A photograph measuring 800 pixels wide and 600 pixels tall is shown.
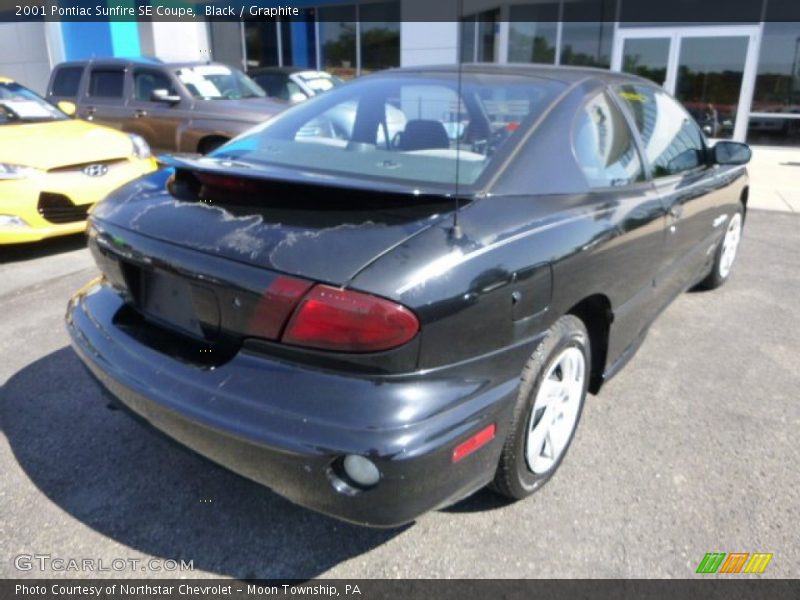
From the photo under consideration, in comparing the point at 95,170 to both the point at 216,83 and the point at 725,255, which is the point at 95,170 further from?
the point at 725,255

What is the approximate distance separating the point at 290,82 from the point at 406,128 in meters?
8.74

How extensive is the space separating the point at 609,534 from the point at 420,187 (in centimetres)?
138

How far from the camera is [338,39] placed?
16797 mm

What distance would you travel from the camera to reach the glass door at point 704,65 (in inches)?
501

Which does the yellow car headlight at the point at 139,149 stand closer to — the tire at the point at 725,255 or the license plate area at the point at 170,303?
the license plate area at the point at 170,303

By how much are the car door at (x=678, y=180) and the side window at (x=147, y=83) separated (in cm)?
682

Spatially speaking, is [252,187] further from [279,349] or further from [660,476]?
[660,476]

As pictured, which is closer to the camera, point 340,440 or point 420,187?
point 340,440

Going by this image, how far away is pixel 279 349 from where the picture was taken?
1846mm

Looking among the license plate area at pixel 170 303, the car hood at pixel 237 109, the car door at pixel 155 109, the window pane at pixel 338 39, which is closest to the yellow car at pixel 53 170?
the car hood at pixel 237 109

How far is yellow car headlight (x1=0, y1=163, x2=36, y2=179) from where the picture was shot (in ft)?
16.5

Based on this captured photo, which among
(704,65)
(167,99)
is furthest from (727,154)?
(704,65)

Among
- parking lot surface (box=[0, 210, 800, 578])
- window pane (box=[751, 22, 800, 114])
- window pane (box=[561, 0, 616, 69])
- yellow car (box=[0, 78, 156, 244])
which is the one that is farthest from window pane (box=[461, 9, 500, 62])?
parking lot surface (box=[0, 210, 800, 578])

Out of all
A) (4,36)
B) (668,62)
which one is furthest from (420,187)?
(4,36)
